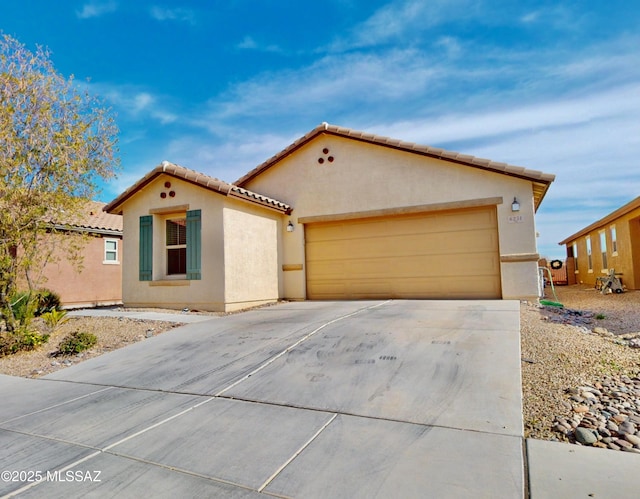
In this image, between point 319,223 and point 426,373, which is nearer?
point 426,373

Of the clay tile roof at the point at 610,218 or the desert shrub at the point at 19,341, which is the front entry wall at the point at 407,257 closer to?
the desert shrub at the point at 19,341

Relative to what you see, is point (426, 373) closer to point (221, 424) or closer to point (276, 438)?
point (276, 438)

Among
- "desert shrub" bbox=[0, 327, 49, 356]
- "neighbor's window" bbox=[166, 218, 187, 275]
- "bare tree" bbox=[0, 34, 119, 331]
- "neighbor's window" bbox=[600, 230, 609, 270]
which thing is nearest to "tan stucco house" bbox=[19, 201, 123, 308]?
"neighbor's window" bbox=[166, 218, 187, 275]

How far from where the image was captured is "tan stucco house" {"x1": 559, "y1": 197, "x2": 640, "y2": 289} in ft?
48.6

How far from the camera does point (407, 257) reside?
1106 centimetres

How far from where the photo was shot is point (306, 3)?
9.10 metres

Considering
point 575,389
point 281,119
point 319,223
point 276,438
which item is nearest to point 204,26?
point 281,119

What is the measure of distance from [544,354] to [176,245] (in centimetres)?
973

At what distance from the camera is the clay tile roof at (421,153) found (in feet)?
31.8

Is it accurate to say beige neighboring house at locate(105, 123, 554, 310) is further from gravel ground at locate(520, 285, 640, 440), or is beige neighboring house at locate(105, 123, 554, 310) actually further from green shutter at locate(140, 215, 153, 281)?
gravel ground at locate(520, 285, 640, 440)

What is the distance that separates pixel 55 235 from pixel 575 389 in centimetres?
940

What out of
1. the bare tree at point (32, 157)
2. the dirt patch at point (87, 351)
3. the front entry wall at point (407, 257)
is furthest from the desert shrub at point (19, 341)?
the front entry wall at point (407, 257)

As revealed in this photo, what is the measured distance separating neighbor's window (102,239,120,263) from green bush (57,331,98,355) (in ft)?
39.7

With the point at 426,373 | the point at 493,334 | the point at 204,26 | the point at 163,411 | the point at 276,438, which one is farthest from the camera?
the point at 204,26
